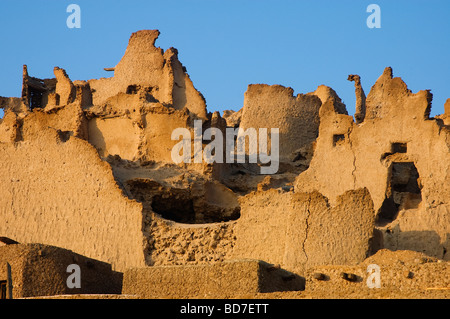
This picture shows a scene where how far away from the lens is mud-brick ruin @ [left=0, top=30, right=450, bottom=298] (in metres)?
20.4

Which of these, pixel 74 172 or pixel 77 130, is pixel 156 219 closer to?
pixel 74 172

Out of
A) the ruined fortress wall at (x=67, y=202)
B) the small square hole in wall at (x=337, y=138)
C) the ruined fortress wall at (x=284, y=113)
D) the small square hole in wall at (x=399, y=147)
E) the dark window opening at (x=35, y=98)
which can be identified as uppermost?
the dark window opening at (x=35, y=98)

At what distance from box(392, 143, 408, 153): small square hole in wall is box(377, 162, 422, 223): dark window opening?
37cm

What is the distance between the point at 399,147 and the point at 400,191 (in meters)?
1.10

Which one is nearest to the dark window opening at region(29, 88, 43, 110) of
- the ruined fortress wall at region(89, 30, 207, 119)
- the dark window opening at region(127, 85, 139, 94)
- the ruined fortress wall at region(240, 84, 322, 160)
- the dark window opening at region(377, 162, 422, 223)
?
the ruined fortress wall at region(89, 30, 207, 119)

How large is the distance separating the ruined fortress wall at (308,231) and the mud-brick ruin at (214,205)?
0.03 meters

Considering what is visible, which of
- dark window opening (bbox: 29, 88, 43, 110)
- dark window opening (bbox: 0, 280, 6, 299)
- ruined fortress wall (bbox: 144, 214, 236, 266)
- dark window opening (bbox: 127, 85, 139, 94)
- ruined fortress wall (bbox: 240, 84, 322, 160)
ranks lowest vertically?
dark window opening (bbox: 0, 280, 6, 299)

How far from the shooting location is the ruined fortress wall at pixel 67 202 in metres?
25.0

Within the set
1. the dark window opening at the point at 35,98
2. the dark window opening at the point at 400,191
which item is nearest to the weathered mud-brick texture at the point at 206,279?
the dark window opening at the point at 400,191

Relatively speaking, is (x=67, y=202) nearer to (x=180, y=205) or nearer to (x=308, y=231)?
(x=180, y=205)

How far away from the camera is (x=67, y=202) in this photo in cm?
2592

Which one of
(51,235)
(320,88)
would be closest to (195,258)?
(51,235)

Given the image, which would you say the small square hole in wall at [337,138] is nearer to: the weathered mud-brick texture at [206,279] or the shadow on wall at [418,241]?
the shadow on wall at [418,241]

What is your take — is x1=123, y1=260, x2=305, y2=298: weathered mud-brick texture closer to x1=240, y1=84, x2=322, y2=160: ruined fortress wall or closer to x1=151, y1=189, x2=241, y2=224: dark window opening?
x1=151, y1=189, x2=241, y2=224: dark window opening
